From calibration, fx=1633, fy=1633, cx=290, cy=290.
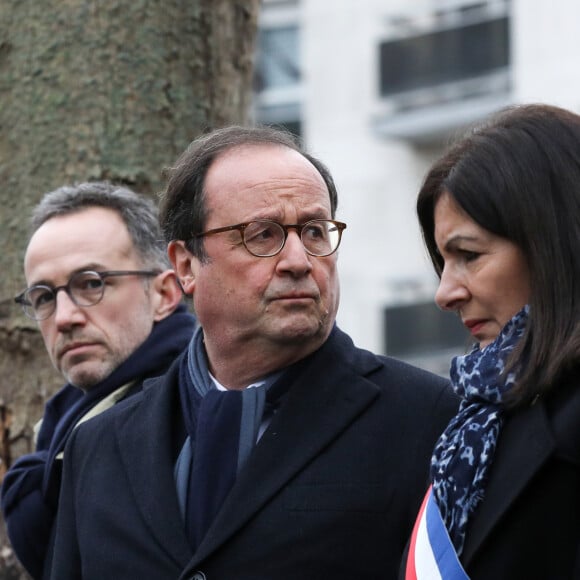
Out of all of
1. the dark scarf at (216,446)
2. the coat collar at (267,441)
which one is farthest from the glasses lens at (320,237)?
the dark scarf at (216,446)

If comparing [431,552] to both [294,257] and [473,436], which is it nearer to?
→ [473,436]

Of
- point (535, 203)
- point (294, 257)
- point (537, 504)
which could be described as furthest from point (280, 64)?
point (537, 504)

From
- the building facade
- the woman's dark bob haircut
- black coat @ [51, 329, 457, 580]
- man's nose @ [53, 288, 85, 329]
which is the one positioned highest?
the woman's dark bob haircut

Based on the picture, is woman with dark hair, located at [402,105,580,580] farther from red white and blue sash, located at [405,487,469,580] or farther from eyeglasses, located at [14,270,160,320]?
eyeglasses, located at [14,270,160,320]

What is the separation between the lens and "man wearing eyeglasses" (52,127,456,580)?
12.8ft

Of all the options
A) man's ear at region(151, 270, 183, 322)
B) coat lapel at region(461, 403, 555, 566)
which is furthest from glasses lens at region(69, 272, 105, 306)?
coat lapel at region(461, 403, 555, 566)

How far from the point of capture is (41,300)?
5031 millimetres

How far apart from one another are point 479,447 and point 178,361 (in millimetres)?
1226

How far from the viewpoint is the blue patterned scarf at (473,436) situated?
11.4 feet

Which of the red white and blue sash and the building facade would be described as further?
the building facade

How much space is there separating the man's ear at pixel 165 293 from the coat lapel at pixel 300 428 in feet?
3.24

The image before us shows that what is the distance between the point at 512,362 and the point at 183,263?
128cm

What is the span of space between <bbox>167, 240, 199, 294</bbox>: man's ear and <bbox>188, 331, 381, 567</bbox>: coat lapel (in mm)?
455

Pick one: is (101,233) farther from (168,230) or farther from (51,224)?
(168,230)
